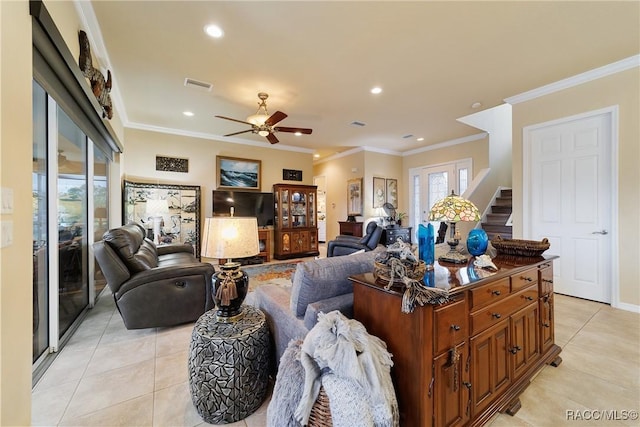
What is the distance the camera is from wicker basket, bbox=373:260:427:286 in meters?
1.27

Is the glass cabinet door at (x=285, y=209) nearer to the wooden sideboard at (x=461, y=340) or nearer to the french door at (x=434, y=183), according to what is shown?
the french door at (x=434, y=183)

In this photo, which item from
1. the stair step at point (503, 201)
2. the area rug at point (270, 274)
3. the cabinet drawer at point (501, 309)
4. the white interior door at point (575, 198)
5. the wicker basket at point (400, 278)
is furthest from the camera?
the stair step at point (503, 201)

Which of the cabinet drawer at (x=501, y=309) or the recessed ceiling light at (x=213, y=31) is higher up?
the recessed ceiling light at (x=213, y=31)

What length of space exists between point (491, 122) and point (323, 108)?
3.84 metres

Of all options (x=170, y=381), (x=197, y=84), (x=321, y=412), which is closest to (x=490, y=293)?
(x=321, y=412)

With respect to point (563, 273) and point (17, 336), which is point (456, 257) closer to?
point (17, 336)

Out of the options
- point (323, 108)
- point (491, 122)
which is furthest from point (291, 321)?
point (491, 122)

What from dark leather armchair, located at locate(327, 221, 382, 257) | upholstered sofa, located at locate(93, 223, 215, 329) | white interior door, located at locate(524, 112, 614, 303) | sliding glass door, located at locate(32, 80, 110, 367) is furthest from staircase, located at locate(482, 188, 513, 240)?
sliding glass door, located at locate(32, 80, 110, 367)

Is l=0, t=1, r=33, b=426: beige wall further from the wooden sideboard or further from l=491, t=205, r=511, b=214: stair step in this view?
l=491, t=205, r=511, b=214: stair step

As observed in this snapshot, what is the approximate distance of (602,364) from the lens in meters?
2.00

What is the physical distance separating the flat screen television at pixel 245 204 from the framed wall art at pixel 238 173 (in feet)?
0.67

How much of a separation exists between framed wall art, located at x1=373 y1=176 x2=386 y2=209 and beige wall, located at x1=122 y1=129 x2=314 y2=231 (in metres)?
2.07

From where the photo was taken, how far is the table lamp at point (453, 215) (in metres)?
1.89

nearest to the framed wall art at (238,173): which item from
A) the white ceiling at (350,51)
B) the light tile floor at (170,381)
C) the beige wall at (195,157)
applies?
the beige wall at (195,157)
